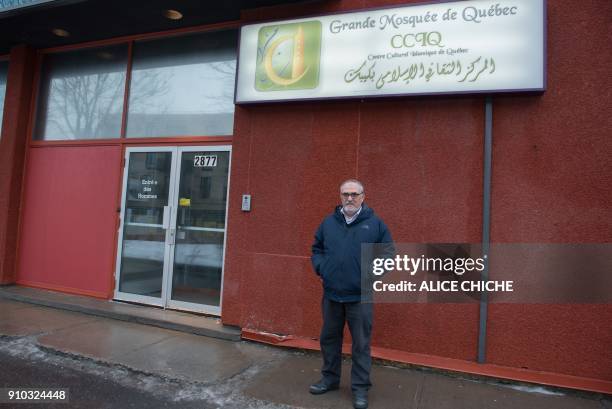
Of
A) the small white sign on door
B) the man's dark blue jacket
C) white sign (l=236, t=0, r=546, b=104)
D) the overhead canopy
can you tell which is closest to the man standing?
the man's dark blue jacket

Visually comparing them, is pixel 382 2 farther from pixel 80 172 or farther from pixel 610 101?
pixel 80 172

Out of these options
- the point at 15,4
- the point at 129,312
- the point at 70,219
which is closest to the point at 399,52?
the point at 129,312

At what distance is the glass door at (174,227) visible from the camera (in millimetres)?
5766

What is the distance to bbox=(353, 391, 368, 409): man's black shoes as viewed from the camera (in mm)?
3434

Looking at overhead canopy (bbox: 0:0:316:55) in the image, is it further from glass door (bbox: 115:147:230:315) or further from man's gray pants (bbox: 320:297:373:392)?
man's gray pants (bbox: 320:297:373:392)

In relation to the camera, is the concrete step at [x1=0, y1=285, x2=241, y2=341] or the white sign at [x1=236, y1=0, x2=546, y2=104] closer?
the white sign at [x1=236, y1=0, x2=546, y2=104]

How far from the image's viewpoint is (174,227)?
19.5 ft

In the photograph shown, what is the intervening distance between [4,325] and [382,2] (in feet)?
19.0

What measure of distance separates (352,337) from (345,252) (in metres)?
0.73

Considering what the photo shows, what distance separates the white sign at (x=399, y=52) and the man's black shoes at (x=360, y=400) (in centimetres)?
294

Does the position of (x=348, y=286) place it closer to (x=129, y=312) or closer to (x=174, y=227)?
(x=174, y=227)

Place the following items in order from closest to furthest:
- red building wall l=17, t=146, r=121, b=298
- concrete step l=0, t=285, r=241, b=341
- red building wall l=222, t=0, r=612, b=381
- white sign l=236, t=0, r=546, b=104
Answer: red building wall l=222, t=0, r=612, b=381 < white sign l=236, t=0, r=546, b=104 < concrete step l=0, t=285, r=241, b=341 < red building wall l=17, t=146, r=121, b=298

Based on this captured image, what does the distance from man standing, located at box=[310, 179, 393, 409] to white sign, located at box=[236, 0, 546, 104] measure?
1638mm

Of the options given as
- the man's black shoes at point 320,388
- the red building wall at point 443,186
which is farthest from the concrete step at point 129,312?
the man's black shoes at point 320,388
